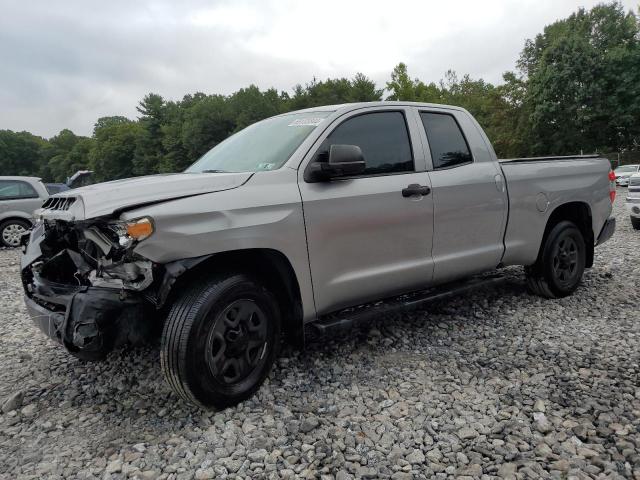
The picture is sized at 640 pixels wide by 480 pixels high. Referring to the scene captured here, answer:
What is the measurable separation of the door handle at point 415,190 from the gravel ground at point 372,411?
3.96ft

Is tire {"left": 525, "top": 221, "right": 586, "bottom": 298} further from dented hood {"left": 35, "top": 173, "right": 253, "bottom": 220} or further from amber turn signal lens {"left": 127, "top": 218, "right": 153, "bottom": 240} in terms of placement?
amber turn signal lens {"left": 127, "top": 218, "right": 153, "bottom": 240}

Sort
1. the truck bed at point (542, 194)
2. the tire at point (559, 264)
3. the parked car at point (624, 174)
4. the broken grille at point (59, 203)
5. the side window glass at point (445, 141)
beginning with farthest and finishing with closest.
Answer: the parked car at point (624, 174)
the tire at point (559, 264)
the truck bed at point (542, 194)
the side window glass at point (445, 141)
the broken grille at point (59, 203)

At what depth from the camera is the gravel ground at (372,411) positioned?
2.30m

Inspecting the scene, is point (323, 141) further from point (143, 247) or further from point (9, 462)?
point (9, 462)

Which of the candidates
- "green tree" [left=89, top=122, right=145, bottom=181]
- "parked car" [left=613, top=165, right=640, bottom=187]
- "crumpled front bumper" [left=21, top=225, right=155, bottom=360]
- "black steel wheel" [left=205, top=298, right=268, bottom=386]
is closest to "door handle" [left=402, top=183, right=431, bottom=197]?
"black steel wheel" [left=205, top=298, right=268, bottom=386]

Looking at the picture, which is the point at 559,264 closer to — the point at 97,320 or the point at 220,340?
the point at 220,340

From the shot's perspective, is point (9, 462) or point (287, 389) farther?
point (287, 389)

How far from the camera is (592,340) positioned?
3.68 m

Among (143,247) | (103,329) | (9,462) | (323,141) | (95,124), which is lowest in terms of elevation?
(9,462)

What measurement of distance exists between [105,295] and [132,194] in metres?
0.57

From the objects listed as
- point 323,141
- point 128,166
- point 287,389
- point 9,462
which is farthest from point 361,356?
point 128,166

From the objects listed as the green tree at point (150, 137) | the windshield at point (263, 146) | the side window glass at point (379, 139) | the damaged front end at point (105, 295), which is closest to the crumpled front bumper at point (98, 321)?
the damaged front end at point (105, 295)

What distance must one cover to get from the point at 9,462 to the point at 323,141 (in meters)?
2.55

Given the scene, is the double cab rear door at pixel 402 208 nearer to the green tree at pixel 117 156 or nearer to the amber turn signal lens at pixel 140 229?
the amber turn signal lens at pixel 140 229
